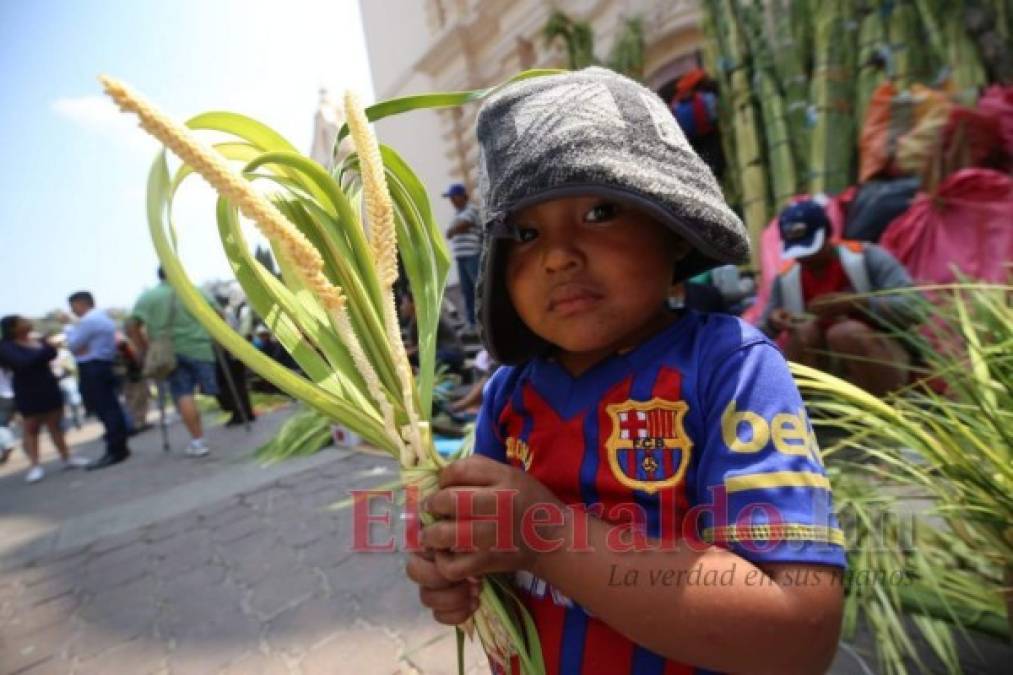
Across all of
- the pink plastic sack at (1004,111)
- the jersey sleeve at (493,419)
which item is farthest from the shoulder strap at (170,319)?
the pink plastic sack at (1004,111)

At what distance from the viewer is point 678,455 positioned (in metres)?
0.73

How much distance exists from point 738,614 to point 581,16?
7477 mm

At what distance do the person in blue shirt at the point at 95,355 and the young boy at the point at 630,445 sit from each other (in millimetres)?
6539

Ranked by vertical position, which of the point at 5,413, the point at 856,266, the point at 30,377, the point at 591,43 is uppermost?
the point at 591,43

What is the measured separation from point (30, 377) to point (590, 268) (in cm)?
741

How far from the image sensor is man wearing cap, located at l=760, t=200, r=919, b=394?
263 centimetres

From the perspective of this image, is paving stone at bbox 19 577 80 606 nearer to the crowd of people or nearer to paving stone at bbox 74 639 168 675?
paving stone at bbox 74 639 168 675

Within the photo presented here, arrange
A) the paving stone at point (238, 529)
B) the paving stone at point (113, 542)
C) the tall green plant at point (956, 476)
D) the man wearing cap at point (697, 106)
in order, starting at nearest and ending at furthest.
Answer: the tall green plant at point (956, 476) < the paving stone at point (238, 529) < the paving stone at point (113, 542) < the man wearing cap at point (697, 106)

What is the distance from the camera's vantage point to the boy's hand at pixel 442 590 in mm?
712

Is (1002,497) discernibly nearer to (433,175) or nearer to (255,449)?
(255,449)

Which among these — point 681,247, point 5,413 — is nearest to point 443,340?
point 681,247

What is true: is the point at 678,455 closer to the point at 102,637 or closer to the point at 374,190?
the point at 374,190

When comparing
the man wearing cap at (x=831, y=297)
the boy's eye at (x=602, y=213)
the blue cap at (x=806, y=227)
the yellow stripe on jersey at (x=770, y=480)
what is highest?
the boy's eye at (x=602, y=213)

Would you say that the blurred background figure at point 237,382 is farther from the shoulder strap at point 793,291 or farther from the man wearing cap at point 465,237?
the shoulder strap at point 793,291
